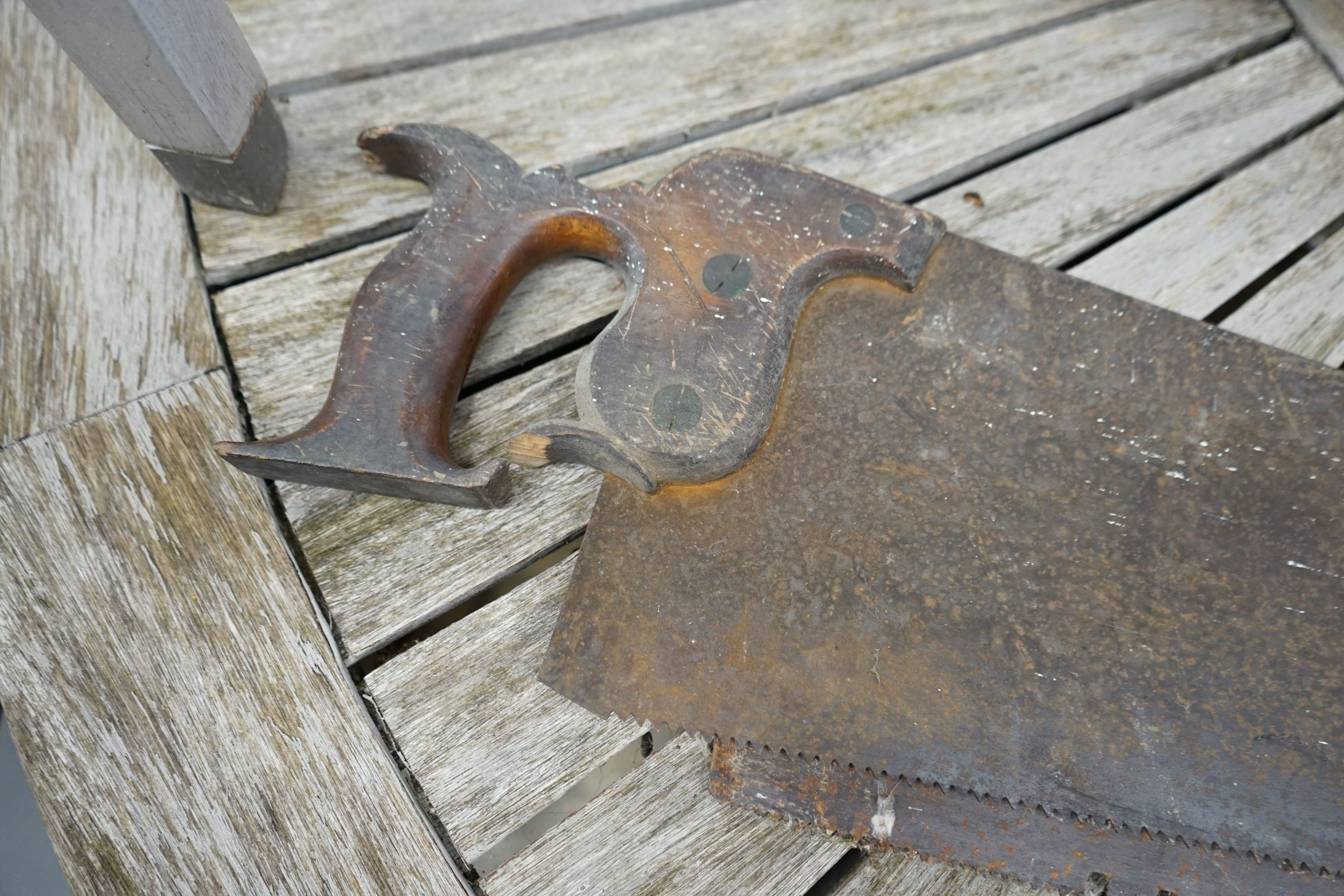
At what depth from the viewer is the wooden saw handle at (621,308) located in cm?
89

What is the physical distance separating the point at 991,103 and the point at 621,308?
1010mm

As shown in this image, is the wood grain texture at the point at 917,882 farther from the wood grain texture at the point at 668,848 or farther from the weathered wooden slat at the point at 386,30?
the weathered wooden slat at the point at 386,30

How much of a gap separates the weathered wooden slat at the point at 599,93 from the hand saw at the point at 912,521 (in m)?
0.34

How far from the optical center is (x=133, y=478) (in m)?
1.00

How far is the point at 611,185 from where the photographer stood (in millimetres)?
1321

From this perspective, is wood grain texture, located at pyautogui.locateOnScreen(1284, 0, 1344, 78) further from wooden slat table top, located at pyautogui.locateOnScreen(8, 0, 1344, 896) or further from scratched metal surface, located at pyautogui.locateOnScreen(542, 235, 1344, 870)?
scratched metal surface, located at pyautogui.locateOnScreen(542, 235, 1344, 870)

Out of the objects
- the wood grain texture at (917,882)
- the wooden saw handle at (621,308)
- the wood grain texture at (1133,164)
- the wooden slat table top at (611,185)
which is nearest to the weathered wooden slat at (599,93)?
the wooden slat table top at (611,185)

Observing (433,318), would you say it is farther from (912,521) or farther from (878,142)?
(878,142)

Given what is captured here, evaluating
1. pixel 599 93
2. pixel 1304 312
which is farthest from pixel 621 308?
pixel 1304 312

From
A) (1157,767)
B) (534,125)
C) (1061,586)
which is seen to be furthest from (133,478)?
(1157,767)

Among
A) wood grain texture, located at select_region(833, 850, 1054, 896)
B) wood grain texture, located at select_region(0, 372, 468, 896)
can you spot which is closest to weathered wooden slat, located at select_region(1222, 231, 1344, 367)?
wood grain texture, located at select_region(833, 850, 1054, 896)

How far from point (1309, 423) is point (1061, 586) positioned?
42 centimetres

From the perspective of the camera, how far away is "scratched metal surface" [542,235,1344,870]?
887 millimetres

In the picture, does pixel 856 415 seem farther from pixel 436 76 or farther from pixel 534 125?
pixel 436 76
